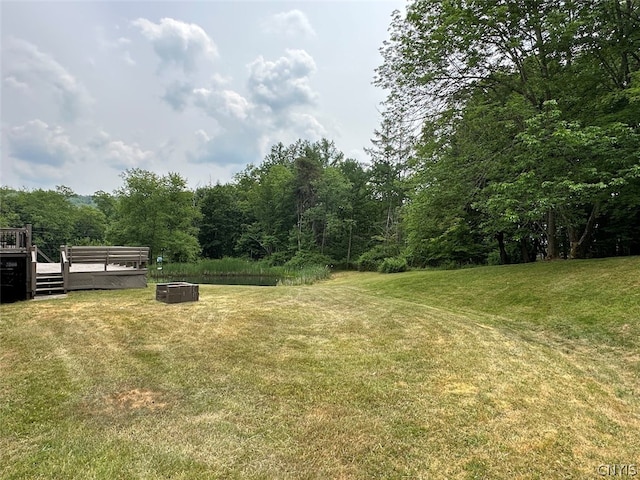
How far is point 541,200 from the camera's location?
8.74 metres

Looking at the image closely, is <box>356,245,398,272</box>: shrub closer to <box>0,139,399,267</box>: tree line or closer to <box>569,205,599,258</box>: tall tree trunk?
<box>0,139,399,267</box>: tree line

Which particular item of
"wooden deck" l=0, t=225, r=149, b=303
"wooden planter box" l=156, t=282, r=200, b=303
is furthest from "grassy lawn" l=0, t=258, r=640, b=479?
"wooden deck" l=0, t=225, r=149, b=303

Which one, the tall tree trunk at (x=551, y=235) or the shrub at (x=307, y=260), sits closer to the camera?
the tall tree trunk at (x=551, y=235)

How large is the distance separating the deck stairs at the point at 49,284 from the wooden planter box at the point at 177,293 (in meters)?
3.12

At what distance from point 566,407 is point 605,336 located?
3.38 m

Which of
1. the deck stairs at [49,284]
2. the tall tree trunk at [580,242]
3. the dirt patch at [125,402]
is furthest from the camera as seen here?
A: the tall tree trunk at [580,242]

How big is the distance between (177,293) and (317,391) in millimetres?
5445

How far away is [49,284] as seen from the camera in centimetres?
939

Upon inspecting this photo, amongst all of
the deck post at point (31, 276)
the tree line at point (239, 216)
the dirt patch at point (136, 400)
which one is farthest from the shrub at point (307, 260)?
the dirt patch at point (136, 400)

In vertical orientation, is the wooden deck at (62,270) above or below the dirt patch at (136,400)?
above

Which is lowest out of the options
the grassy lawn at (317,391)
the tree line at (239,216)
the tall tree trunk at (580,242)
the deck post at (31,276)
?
the grassy lawn at (317,391)

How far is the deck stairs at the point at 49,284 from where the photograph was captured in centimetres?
920

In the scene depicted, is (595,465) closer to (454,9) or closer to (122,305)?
(122,305)

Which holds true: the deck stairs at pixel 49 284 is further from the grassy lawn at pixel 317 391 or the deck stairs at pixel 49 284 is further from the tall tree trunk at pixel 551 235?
the tall tree trunk at pixel 551 235
